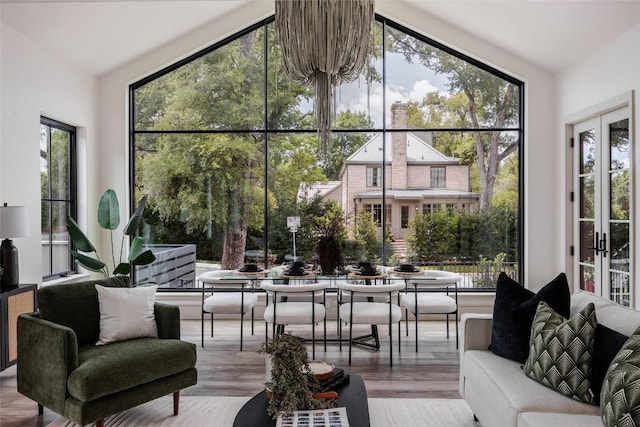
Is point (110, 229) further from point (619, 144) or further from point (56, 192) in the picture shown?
point (619, 144)

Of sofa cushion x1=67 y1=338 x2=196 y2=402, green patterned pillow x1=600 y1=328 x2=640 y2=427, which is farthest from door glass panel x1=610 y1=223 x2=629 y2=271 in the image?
sofa cushion x1=67 y1=338 x2=196 y2=402

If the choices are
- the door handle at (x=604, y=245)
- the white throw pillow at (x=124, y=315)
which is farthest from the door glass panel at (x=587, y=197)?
the white throw pillow at (x=124, y=315)

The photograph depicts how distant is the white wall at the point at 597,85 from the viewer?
14.3 feet

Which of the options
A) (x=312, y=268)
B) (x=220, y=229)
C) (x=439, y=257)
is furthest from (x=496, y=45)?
(x=220, y=229)

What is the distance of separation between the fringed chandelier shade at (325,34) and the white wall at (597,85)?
333cm

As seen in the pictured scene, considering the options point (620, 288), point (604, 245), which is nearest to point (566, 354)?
point (620, 288)

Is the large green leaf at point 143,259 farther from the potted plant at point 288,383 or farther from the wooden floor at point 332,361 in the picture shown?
the potted plant at point 288,383

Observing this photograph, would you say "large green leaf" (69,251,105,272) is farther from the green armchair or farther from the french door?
the french door

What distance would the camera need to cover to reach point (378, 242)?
633 centimetres

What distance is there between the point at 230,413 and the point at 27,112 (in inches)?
134

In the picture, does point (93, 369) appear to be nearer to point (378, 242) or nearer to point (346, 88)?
point (378, 242)

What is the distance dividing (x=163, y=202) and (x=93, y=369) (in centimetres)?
376

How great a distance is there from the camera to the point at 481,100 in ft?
20.8

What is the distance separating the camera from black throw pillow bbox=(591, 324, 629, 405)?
2.41 m
